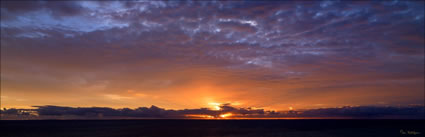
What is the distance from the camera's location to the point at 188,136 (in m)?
89.0

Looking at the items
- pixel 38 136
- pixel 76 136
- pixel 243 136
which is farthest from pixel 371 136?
pixel 38 136

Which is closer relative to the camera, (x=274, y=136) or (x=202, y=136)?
(x=274, y=136)

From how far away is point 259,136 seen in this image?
82.3 meters

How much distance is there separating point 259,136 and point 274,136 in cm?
451

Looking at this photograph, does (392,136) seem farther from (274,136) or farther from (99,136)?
(99,136)

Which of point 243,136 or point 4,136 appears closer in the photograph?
point 243,136

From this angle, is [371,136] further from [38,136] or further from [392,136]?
[38,136]

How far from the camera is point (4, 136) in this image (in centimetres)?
8938

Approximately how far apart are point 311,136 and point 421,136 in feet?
114

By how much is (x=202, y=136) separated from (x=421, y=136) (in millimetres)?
69641

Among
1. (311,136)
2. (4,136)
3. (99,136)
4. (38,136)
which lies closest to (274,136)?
(311,136)

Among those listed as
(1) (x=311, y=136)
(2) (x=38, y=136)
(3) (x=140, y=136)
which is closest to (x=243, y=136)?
(1) (x=311, y=136)

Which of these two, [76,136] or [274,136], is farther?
[76,136]

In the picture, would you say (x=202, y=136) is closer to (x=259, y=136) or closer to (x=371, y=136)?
(x=259, y=136)
